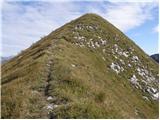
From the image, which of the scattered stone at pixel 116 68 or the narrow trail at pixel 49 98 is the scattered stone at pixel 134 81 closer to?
the scattered stone at pixel 116 68

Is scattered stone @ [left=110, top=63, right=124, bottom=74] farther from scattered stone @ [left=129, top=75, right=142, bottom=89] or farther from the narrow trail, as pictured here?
the narrow trail

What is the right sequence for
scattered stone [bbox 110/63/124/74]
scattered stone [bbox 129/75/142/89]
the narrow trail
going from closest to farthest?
the narrow trail
scattered stone [bbox 129/75/142/89]
scattered stone [bbox 110/63/124/74]

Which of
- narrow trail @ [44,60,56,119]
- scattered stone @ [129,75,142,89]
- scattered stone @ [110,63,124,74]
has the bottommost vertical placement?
narrow trail @ [44,60,56,119]

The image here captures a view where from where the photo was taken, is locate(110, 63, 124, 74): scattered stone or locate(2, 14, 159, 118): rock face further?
locate(110, 63, 124, 74): scattered stone

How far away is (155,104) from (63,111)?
3394 cm

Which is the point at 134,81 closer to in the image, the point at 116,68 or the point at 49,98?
the point at 116,68

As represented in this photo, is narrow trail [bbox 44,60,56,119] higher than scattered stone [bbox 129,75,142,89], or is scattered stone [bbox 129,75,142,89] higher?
scattered stone [bbox 129,75,142,89]

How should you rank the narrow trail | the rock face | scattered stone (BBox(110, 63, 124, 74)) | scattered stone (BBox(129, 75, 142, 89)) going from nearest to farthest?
the narrow trail < the rock face < scattered stone (BBox(129, 75, 142, 89)) < scattered stone (BBox(110, 63, 124, 74))

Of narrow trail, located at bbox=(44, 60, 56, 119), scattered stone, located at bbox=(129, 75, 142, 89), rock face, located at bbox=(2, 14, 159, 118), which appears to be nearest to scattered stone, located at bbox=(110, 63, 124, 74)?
rock face, located at bbox=(2, 14, 159, 118)

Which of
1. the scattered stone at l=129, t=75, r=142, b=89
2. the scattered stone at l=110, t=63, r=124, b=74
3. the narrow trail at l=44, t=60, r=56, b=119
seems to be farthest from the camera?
the scattered stone at l=110, t=63, r=124, b=74

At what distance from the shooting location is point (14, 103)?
2050 centimetres

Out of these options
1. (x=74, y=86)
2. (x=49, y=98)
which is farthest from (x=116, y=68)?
(x=49, y=98)

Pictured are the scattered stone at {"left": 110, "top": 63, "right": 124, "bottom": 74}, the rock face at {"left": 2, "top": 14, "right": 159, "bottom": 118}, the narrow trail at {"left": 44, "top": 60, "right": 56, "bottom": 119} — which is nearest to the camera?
the narrow trail at {"left": 44, "top": 60, "right": 56, "bottom": 119}

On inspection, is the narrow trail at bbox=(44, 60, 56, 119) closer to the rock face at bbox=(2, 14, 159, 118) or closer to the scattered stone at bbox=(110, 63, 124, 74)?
the rock face at bbox=(2, 14, 159, 118)
